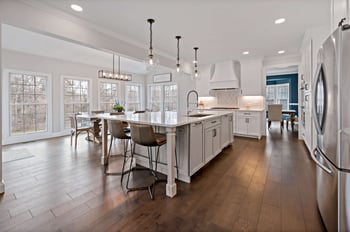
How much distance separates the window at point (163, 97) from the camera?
759 centimetres

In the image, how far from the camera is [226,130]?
391cm

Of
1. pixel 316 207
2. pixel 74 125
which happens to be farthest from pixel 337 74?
pixel 74 125

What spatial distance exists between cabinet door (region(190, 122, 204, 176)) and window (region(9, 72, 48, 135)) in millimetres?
5168

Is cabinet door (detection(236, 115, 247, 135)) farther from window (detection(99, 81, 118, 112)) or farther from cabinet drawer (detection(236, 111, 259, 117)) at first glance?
window (detection(99, 81, 118, 112))

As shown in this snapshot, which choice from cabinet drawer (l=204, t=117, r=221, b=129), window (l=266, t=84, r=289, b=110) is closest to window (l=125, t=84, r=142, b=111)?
cabinet drawer (l=204, t=117, r=221, b=129)

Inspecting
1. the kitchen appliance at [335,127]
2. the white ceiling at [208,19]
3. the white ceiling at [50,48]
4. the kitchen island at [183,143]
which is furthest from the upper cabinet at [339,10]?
the white ceiling at [50,48]

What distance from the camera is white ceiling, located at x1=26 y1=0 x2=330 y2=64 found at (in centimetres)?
251

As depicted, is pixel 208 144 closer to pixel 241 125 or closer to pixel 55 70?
pixel 241 125

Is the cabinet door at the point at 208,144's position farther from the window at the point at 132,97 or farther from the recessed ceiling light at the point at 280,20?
the window at the point at 132,97

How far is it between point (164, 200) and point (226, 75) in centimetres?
481

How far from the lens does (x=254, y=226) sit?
152 cm

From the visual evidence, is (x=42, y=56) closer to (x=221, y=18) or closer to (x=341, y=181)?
(x=221, y=18)

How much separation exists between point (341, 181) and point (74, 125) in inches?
200

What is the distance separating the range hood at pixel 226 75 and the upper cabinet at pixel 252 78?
214 millimetres
